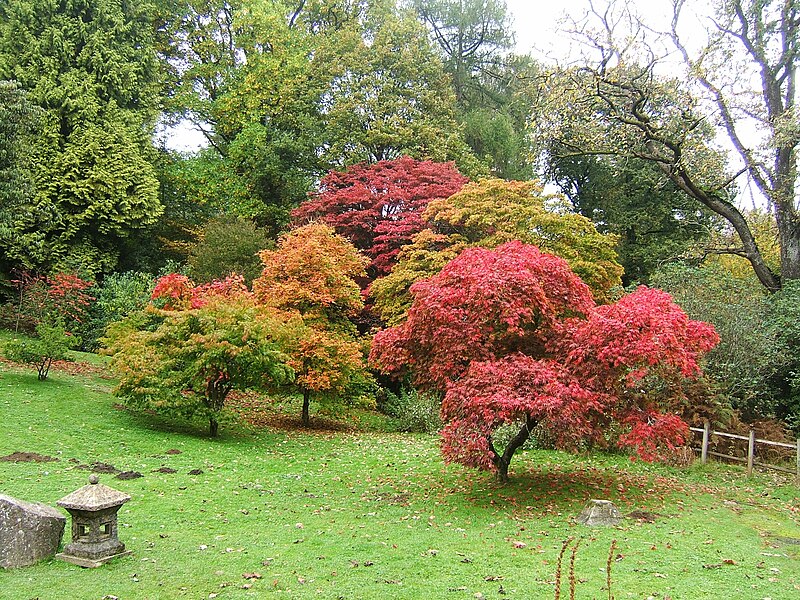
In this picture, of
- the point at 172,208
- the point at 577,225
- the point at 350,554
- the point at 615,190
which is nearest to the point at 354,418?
the point at 577,225

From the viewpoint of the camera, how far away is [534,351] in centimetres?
1016

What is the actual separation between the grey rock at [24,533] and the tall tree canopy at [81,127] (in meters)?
17.2

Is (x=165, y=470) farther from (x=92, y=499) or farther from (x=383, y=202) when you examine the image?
(x=383, y=202)

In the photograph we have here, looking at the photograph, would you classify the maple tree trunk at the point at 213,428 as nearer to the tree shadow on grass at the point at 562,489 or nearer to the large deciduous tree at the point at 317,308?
the large deciduous tree at the point at 317,308

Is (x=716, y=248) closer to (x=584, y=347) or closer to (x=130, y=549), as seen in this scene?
(x=584, y=347)

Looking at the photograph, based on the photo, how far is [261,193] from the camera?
2614 cm

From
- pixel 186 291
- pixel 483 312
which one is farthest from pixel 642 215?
pixel 483 312

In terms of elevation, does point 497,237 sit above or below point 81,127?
below

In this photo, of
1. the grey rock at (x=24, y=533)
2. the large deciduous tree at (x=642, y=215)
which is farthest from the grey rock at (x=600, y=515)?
the large deciduous tree at (x=642, y=215)

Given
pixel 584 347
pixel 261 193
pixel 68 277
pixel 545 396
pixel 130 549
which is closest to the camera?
pixel 130 549

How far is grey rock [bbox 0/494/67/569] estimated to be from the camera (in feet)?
20.6

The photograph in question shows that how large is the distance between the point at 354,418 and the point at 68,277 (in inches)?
399

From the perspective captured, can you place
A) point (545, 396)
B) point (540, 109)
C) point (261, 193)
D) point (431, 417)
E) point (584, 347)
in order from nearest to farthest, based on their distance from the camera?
point (545, 396)
point (584, 347)
point (540, 109)
point (431, 417)
point (261, 193)

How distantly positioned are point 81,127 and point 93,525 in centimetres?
2002
